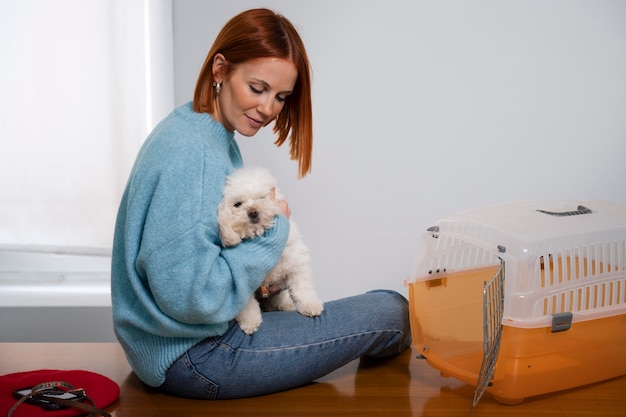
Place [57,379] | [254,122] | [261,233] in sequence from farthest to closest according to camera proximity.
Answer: [57,379] → [254,122] → [261,233]

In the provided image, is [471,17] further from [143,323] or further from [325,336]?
[143,323]

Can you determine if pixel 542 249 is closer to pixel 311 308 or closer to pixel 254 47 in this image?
pixel 311 308

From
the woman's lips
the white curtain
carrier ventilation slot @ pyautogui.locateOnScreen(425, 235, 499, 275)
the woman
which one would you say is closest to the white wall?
the white curtain

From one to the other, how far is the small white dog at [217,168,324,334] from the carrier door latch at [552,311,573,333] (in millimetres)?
535

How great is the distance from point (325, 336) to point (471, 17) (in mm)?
1359

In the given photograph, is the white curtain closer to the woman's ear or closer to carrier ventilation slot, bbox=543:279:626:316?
the woman's ear

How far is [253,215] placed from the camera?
4.65 ft

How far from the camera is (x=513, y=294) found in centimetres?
148

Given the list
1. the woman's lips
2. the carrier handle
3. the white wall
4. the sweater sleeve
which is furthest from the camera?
the white wall

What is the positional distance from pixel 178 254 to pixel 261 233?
195 millimetres

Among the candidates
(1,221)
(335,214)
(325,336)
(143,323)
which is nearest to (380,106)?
(335,214)

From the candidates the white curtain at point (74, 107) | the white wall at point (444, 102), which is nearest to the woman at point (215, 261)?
the white wall at point (444, 102)

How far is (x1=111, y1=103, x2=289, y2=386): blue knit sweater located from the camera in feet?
4.46

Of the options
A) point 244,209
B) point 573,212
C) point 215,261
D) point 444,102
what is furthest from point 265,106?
point 444,102
